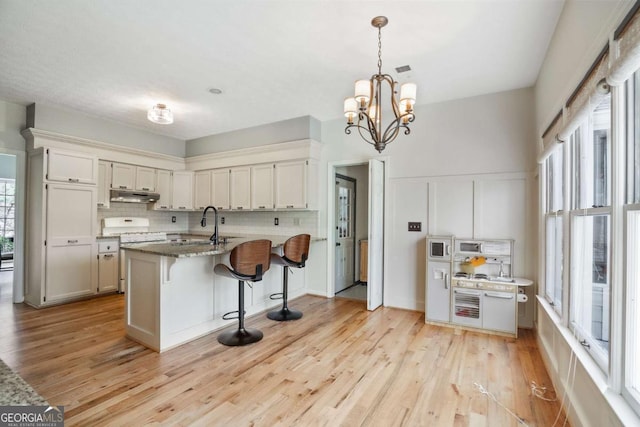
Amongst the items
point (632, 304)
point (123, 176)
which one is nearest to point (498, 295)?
point (632, 304)

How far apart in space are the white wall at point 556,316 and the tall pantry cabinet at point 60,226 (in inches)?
228

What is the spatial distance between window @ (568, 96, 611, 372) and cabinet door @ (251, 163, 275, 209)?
155 inches

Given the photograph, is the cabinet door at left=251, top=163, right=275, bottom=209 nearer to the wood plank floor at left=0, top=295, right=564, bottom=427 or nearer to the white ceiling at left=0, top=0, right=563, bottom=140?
the white ceiling at left=0, top=0, right=563, bottom=140

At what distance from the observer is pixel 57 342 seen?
312 cm

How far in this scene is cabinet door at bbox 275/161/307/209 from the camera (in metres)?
4.83

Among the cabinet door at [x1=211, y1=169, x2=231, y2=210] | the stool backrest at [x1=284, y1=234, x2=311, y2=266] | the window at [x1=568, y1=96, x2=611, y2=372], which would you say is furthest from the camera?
the cabinet door at [x1=211, y1=169, x2=231, y2=210]

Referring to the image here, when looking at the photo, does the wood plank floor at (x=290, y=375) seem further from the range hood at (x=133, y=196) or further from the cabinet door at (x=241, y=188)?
the cabinet door at (x=241, y=188)

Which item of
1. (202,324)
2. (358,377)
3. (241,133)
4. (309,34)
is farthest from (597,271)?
(241,133)

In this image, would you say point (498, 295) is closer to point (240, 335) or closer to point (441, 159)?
point (441, 159)

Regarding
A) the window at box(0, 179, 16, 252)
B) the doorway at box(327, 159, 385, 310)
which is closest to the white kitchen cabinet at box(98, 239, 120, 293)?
the doorway at box(327, 159, 385, 310)

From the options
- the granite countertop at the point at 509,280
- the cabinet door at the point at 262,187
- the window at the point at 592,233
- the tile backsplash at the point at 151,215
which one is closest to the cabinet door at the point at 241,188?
the cabinet door at the point at 262,187

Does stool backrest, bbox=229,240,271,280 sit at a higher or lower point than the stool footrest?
higher

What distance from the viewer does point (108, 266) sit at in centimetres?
493

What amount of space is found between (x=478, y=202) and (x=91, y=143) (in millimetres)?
5783
